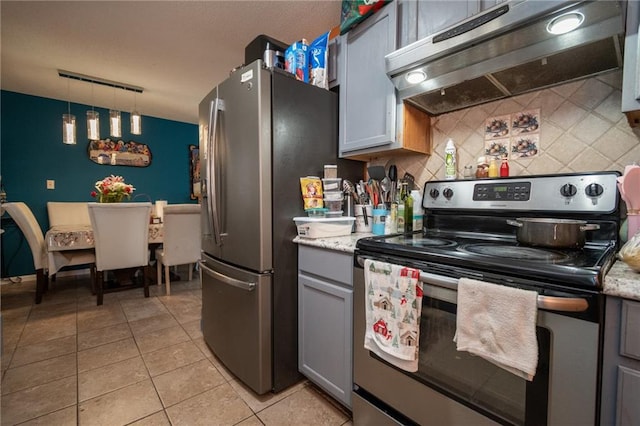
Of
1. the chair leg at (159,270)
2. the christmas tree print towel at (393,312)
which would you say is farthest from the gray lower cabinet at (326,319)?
the chair leg at (159,270)

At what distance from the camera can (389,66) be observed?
1334mm

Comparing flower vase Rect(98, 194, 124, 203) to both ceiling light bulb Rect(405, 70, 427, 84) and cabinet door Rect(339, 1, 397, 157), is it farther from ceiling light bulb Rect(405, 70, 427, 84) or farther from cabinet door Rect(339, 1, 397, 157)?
ceiling light bulb Rect(405, 70, 427, 84)

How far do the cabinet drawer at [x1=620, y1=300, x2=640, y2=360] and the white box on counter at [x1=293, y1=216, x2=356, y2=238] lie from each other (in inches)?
41.9

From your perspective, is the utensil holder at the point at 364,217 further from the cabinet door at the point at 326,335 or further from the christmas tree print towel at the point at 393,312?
the christmas tree print towel at the point at 393,312

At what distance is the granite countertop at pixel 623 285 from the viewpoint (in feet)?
2.07

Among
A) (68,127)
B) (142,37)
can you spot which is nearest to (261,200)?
(142,37)

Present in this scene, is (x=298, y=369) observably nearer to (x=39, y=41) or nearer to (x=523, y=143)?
(x=523, y=143)

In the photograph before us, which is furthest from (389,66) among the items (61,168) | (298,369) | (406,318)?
(61,168)

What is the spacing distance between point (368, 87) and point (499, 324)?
1295 millimetres

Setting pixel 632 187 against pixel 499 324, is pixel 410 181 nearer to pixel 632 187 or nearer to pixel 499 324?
pixel 632 187

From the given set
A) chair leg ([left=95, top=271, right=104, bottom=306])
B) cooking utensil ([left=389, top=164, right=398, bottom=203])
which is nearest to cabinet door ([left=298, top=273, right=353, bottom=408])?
cooking utensil ([left=389, top=164, right=398, bottom=203])

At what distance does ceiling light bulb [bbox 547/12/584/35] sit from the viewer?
91 centimetres

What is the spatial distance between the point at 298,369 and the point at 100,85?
392 cm

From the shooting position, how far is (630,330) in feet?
2.10
